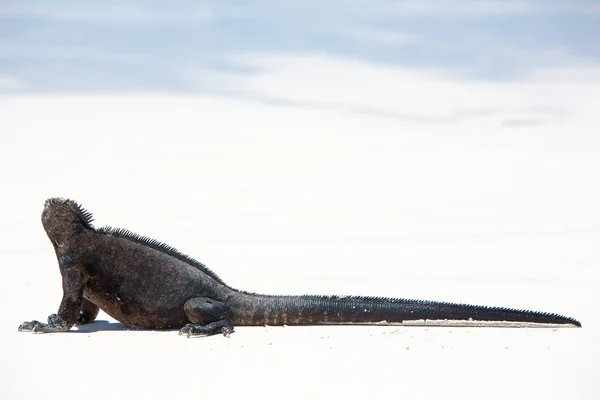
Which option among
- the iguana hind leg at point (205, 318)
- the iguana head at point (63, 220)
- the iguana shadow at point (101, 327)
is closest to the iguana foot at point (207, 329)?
the iguana hind leg at point (205, 318)

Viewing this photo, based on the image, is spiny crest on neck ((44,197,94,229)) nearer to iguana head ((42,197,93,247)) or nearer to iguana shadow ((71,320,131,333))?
iguana head ((42,197,93,247))

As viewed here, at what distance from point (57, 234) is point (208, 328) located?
7.24ft

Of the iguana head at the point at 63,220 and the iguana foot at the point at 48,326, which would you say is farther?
the iguana head at the point at 63,220

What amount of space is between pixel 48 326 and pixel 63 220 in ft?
4.19

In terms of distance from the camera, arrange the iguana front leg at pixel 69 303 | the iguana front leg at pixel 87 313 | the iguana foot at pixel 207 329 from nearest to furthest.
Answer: the iguana foot at pixel 207 329 → the iguana front leg at pixel 69 303 → the iguana front leg at pixel 87 313

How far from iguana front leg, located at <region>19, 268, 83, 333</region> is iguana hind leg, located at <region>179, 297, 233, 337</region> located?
1275 mm

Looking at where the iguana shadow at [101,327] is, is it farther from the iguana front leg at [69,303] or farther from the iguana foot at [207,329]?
the iguana foot at [207,329]

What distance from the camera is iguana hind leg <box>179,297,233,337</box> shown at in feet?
39.2

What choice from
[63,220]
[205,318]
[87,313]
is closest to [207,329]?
[205,318]

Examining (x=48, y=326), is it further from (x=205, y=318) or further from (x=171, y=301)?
(x=205, y=318)

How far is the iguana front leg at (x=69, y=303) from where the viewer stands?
40.0ft

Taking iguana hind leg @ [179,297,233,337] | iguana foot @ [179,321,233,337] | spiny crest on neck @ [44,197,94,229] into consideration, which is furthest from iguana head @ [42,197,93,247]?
iguana foot @ [179,321,233,337]

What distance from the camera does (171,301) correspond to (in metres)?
12.2

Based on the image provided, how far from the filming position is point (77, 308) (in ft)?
40.1
